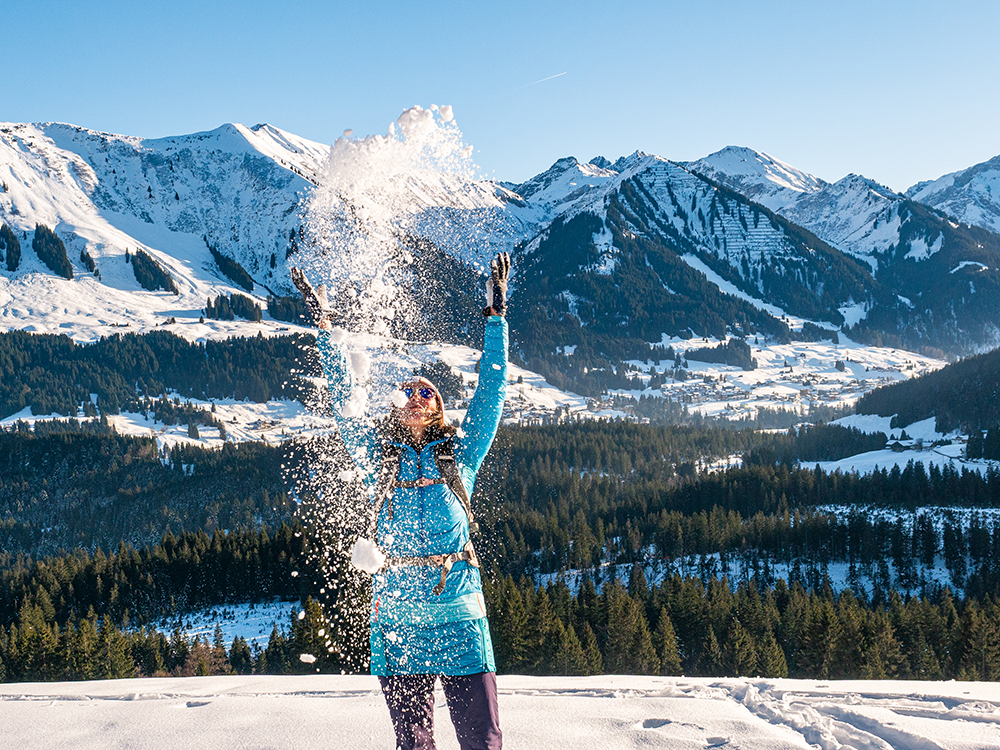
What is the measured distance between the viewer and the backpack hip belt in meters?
7.50

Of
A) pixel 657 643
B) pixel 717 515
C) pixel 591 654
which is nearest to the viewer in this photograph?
pixel 591 654

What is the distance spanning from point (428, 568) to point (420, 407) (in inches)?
66.2

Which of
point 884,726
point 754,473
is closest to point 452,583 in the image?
point 884,726

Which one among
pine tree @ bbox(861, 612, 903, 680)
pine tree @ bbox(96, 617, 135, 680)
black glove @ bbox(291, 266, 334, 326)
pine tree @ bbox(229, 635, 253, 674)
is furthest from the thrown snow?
pine tree @ bbox(229, 635, 253, 674)

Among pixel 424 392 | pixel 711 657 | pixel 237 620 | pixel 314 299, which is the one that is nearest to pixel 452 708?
pixel 424 392

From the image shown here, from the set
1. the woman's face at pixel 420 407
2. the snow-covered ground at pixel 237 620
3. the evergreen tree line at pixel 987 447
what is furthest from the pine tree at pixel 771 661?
the evergreen tree line at pixel 987 447

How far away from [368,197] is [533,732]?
36.6 ft

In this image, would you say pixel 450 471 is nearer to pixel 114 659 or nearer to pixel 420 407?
pixel 420 407

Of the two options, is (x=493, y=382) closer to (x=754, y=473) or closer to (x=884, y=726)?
(x=884, y=726)

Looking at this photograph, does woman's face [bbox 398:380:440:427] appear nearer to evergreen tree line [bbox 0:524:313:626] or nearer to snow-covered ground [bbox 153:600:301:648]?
snow-covered ground [bbox 153:600:301:648]

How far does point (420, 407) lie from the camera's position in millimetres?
7801

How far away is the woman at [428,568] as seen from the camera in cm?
746

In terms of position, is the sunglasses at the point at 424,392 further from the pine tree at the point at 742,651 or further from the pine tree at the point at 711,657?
the pine tree at the point at 711,657

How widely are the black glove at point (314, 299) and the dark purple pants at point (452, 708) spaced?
4.27 m
